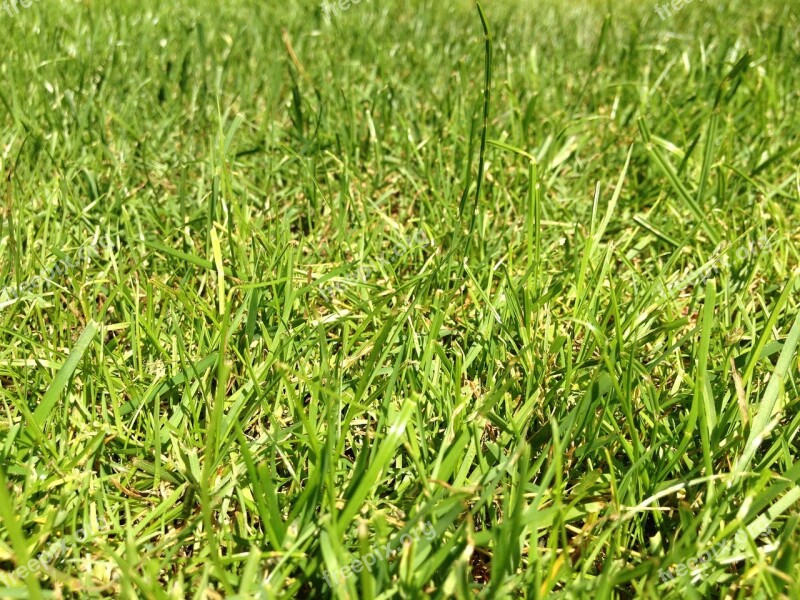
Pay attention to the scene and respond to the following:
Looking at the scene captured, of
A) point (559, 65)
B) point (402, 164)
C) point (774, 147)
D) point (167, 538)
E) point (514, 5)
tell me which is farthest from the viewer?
point (514, 5)

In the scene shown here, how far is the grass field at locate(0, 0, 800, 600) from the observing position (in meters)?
1.03

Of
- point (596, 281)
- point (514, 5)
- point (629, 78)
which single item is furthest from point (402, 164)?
point (514, 5)

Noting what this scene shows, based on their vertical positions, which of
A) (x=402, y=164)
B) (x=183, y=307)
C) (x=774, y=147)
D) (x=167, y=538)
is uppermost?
(x=774, y=147)

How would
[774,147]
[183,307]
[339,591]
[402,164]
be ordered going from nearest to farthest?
[339,591], [183,307], [402,164], [774,147]

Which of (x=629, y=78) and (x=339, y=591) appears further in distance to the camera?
(x=629, y=78)

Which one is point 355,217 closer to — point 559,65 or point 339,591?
point 339,591

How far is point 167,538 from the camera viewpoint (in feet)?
3.55

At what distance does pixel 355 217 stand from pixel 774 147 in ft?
4.58

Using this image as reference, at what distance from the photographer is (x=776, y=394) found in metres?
1.16

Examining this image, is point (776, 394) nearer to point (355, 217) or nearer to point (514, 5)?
point (355, 217)

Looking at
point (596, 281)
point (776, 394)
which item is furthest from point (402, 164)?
point (776, 394)

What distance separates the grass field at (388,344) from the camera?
1.03 meters

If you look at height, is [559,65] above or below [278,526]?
above

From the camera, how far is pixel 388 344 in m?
1.37
